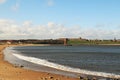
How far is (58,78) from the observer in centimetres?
2836

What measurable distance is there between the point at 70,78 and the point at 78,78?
80cm

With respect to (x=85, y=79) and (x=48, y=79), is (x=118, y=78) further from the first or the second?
(x=48, y=79)

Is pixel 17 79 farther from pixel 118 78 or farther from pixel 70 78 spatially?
pixel 118 78

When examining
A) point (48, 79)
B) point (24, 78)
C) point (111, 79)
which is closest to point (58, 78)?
point (48, 79)

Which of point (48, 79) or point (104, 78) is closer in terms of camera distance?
point (48, 79)

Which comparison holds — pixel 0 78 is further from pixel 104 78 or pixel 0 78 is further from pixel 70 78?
pixel 104 78

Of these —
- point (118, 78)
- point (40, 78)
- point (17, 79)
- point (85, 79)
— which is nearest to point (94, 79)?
point (85, 79)

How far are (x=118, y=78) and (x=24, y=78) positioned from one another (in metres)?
9.27

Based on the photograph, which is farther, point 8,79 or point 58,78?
point 58,78

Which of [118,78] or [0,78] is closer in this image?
[0,78]

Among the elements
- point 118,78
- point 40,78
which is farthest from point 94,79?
point 40,78

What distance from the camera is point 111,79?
28781 millimetres

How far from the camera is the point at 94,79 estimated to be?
28.3 m

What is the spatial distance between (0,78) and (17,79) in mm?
1502
